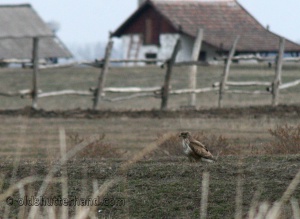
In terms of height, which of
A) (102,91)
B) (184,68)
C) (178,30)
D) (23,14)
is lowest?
(23,14)

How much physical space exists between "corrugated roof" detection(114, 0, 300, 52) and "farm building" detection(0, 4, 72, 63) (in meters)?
9.82

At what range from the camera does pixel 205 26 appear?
57281 millimetres

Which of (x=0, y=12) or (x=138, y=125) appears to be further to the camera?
(x=0, y=12)

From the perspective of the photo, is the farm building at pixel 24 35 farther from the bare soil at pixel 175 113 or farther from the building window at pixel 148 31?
the bare soil at pixel 175 113

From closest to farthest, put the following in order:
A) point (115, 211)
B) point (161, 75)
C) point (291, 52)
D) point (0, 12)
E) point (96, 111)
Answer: point (115, 211), point (96, 111), point (161, 75), point (291, 52), point (0, 12)

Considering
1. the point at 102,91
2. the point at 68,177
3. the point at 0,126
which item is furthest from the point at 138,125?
the point at 68,177

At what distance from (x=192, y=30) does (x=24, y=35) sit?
17035 millimetres

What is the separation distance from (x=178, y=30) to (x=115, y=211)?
160 ft

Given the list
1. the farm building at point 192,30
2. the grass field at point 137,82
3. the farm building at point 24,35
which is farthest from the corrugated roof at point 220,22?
the grass field at point 137,82

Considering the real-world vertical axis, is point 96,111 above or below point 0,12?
above

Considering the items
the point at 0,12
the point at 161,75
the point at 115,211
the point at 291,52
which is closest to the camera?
the point at 115,211

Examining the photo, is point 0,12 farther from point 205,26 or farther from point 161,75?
point 161,75

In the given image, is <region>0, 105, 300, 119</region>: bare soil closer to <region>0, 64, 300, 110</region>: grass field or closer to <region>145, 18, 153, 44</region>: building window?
<region>0, 64, 300, 110</region>: grass field

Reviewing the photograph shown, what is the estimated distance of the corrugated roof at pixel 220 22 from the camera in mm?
54531
